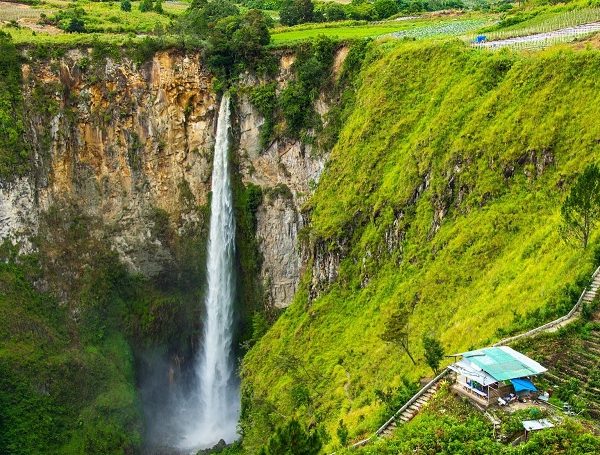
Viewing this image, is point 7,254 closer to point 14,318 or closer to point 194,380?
point 14,318

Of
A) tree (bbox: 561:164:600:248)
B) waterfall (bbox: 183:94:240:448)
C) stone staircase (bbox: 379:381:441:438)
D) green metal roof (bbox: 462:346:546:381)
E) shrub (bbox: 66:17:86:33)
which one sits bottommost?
waterfall (bbox: 183:94:240:448)

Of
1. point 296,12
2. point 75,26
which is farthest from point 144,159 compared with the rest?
point 296,12

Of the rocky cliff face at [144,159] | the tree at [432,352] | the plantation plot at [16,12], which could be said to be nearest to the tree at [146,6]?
the plantation plot at [16,12]

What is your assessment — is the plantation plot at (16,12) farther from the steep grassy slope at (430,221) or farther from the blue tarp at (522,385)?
the blue tarp at (522,385)

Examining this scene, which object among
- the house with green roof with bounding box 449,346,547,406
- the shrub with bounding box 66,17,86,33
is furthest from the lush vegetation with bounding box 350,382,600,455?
the shrub with bounding box 66,17,86,33

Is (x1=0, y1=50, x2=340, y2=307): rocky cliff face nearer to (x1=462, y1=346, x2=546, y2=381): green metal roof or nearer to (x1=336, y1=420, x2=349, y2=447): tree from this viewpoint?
(x1=336, y1=420, x2=349, y2=447): tree

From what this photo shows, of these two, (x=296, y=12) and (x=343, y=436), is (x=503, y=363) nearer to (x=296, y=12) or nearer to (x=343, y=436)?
(x=343, y=436)
